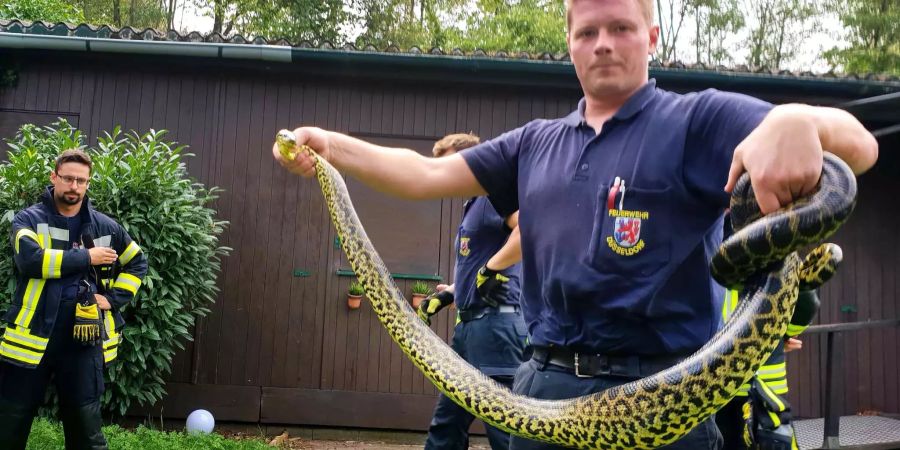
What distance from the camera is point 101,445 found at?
202 inches

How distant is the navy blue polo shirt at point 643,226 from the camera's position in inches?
73.4

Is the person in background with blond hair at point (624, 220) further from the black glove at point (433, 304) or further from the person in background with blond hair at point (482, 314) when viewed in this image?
the black glove at point (433, 304)

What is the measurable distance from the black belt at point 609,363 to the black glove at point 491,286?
2335 mm

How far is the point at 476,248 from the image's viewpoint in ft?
15.6

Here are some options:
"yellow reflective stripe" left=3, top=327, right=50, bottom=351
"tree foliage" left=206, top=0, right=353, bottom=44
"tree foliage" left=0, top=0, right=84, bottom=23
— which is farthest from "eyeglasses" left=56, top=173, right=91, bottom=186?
"tree foliage" left=206, top=0, right=353, bottom=44

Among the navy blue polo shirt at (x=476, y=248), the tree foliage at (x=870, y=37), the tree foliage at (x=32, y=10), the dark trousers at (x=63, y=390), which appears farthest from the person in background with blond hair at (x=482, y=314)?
the tree foliage at (x=870, y=37)

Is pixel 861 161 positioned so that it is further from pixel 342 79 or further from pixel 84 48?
pixel 84 48

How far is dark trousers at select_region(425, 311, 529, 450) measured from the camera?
4.53 metres

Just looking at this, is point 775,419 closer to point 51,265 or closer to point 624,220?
point 624,220

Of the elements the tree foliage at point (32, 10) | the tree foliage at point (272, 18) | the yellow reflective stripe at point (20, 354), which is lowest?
the yellow reflective stripe at point (20, 354)

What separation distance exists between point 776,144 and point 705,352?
0.57m

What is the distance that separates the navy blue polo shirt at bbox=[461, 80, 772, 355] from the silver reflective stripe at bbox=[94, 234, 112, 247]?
4.55 metres

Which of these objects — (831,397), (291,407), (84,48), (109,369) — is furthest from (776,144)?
(84,48)

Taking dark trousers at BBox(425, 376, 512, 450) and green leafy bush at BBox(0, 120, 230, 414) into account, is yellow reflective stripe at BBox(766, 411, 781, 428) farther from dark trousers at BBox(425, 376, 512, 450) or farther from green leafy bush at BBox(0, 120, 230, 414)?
green leafy bush at BBox(0, 120, 230, 414)
